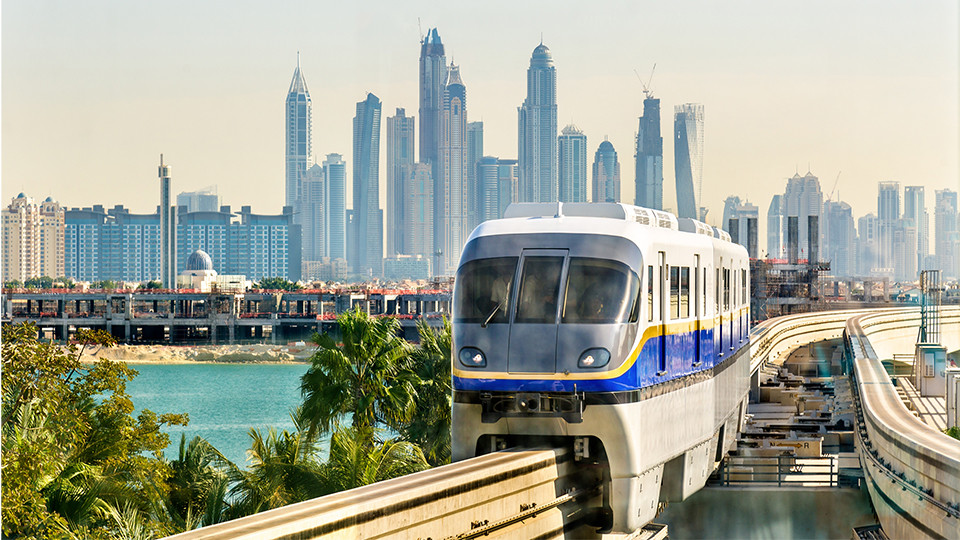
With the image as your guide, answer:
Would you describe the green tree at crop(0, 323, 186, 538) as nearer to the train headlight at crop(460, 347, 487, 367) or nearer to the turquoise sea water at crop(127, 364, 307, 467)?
the train headlight at crop(460, 347, 487, 367)

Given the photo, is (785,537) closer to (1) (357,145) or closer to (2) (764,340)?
(1) (357,145)

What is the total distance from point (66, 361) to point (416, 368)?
711 centimetres

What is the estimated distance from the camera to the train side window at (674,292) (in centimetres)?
952

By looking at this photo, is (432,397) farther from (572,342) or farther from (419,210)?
(419,210)

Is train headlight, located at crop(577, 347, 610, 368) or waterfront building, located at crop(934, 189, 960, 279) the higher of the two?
waterfront building, located at crop(934, 189, 960, 279)

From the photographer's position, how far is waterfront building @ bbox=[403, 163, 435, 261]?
7.65 meters

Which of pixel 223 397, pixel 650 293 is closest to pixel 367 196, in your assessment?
pixel 650 293

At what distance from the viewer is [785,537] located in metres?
15.0

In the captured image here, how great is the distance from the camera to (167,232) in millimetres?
14047

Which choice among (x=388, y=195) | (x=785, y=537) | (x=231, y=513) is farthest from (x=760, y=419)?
(x=388, y=195)

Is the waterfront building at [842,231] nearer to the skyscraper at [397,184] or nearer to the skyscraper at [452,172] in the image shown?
the skyscraper at [452,172]

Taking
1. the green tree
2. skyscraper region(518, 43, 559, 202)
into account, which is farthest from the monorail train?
the green tree

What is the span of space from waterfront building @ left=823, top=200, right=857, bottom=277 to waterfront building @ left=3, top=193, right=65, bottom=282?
6728mm

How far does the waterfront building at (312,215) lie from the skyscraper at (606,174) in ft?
7.16
